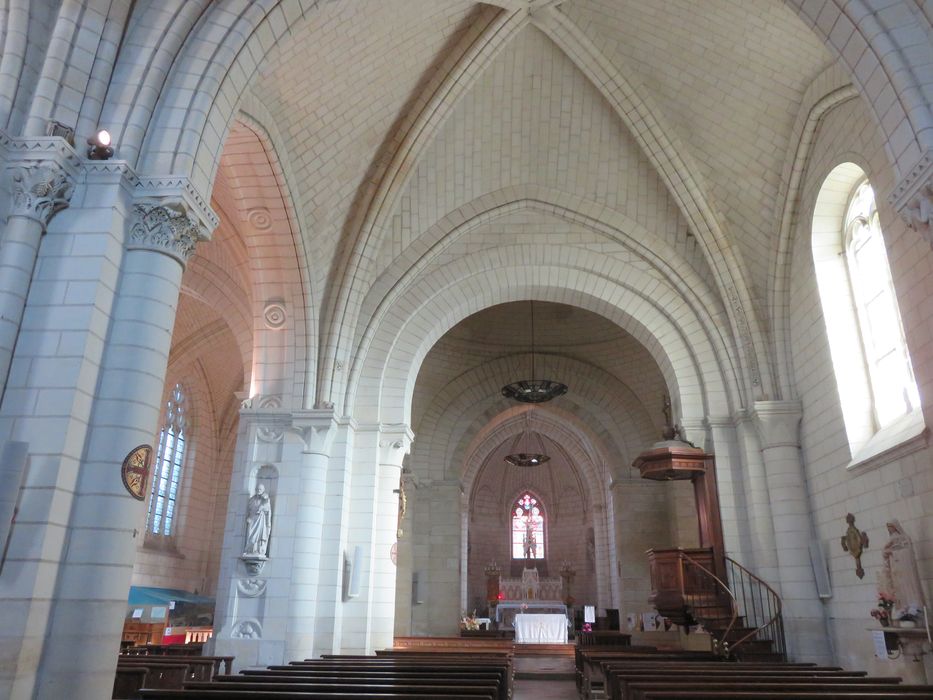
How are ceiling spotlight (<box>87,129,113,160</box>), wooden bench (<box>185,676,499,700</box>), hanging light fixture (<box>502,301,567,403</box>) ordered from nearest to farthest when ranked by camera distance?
wooden bench (<box>185,676,499,700</box>), ceiling spotlight (<box>87,129,113,160</box>), hanging light fixture (<box>502,301,567,403</box>)

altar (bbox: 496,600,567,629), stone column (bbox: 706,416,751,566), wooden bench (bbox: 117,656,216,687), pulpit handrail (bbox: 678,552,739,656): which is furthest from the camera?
altar (bbox: 496,600,567,629)

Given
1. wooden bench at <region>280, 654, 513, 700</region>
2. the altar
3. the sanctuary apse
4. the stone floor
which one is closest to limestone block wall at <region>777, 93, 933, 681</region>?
the sanctuary apse

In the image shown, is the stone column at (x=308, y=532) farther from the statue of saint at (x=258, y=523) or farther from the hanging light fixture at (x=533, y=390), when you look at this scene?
the hanging light fixture at (x=533, y=390)

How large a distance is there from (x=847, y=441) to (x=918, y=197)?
5235 mm

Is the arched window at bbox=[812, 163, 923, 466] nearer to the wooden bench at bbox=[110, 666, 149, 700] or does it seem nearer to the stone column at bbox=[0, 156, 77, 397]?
the wooden bench at bbox=[110, 666, 149, 700]

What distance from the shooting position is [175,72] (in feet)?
23.1

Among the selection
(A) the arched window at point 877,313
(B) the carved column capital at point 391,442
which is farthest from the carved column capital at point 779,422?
(B) the carved column capital at point 391,442

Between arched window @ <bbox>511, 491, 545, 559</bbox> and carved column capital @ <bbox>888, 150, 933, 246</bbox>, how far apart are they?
29845 millimetres

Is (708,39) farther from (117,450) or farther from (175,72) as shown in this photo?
(117,450)

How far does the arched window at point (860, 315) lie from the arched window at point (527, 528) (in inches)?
999

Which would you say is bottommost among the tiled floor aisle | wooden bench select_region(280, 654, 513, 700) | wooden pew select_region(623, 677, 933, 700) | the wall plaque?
the tiled floor aisle

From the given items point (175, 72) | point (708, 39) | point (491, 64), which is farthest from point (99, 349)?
point (708, 39)

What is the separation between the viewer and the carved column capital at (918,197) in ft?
19.3

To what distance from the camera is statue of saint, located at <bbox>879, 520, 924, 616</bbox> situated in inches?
320
